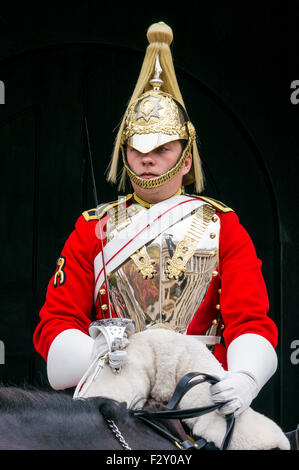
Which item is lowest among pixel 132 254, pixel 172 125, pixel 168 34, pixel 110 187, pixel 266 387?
pixel 266 387

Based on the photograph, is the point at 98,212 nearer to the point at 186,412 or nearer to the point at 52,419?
the point at 186,412

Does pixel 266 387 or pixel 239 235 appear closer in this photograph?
pixel 239 235

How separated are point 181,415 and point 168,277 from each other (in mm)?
661

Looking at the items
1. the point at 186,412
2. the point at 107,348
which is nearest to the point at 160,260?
the point at 107,348

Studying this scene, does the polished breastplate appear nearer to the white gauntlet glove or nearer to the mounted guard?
the mounted guard

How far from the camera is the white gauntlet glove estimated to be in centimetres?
137

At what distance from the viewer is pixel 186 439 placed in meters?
1.23

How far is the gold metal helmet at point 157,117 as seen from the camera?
1869 millimetres

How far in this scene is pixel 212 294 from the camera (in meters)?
1.88

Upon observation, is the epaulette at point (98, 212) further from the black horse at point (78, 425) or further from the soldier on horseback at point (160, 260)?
the black horse at point (78, 425)

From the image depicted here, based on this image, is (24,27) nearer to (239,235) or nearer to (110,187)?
(110,187)

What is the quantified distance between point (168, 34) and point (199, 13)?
90 centimetres

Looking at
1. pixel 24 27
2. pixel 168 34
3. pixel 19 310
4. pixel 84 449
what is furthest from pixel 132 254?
pixel 24 27

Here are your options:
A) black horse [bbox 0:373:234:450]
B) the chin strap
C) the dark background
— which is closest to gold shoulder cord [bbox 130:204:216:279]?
the chin strap
